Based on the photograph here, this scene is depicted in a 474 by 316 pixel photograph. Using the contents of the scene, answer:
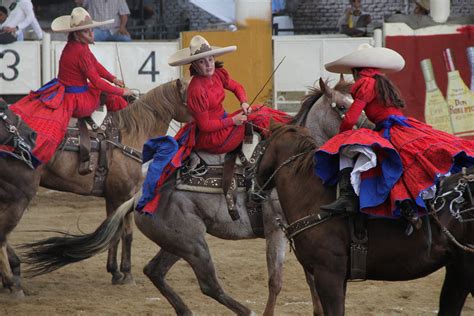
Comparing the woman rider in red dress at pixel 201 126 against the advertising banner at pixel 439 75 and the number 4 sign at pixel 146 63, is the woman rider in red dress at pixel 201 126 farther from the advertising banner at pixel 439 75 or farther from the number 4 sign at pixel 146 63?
the advertising banner at pixel 439 75

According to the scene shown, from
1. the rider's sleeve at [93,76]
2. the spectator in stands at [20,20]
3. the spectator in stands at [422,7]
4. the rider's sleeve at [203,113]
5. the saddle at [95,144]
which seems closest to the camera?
the rider's sleeve at [203,113]

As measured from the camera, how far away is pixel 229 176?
23.9 feet

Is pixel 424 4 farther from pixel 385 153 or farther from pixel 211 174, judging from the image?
pixel 385 153

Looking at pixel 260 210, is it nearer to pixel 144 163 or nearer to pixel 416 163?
pixel 144 163

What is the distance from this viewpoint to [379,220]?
5.46m

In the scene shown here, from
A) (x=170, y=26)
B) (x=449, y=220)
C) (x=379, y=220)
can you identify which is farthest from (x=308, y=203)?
(x=170, y=26)

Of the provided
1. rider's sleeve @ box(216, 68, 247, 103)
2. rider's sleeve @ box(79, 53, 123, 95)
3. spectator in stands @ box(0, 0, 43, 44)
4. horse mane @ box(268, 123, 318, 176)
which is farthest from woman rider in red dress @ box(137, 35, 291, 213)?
spectator in stands @ box(0, 0, 43, 44)

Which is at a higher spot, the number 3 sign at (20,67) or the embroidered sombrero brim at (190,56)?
the embroidered sombrero brim at (190,56)

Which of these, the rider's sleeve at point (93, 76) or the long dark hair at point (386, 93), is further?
the rider's sleeve at point (93, 76)

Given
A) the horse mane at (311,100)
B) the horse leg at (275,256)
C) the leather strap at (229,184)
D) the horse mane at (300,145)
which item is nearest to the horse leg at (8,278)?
the leather strap at (229,184)

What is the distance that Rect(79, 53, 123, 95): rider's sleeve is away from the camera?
28.9ft

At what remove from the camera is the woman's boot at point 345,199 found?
5379 mm

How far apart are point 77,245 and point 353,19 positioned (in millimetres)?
9204

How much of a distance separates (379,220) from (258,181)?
36.5 inches
